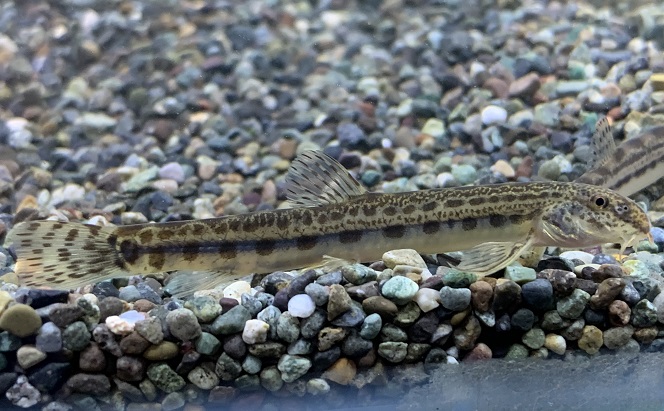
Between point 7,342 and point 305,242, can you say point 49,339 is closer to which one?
point 7,342

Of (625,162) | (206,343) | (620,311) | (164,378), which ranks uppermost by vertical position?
(625,162)

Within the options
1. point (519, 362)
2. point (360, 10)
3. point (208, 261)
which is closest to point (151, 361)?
point (208, 261)

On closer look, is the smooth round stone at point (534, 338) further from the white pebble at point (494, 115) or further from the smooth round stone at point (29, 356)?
the white pebble at point (494, 115)

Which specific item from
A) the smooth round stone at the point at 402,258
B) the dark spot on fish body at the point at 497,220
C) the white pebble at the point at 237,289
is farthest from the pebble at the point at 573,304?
the white pebble at the point at 237,289

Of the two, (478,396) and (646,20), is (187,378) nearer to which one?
(478,396)

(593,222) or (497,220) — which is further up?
(593,222)

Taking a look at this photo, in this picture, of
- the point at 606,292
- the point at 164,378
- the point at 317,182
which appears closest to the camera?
the point at 164,378

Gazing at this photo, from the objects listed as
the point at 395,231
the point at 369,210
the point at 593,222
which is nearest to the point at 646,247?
the point at 593,222
